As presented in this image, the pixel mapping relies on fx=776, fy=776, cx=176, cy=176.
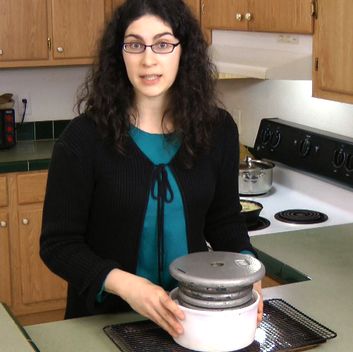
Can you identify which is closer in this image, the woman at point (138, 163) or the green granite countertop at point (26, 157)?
the woman at point (138, 163)

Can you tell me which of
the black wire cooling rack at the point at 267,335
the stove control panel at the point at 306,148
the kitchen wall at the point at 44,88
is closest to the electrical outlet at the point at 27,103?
the kitchen wall at the point at 44,88

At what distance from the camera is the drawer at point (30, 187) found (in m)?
3.66

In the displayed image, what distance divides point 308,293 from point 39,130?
2.68m

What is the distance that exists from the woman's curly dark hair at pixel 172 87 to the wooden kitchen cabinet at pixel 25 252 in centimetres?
188

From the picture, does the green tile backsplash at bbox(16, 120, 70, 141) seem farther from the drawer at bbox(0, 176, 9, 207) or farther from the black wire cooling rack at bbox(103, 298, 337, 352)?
the black wire cooling rack at bbox(103, 298, 337, 352)

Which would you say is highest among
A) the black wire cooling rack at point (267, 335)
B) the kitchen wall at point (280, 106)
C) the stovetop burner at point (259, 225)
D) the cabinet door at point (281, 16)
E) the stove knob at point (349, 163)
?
the cabinet door at point (281, 16)

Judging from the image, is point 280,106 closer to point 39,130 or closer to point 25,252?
point 25,252

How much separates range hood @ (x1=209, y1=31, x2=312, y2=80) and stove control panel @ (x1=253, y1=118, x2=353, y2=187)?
1.35 feet

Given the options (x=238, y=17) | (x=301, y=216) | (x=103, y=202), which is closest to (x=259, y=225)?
(x=301, y=216)

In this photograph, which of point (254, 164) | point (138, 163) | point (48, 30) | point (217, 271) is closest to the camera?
point (217, 271)

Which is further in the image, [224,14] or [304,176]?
[304,176]

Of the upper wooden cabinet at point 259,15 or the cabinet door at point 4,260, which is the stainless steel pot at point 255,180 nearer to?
the upper wooden cabinet at point 259,15

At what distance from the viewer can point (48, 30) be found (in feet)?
12.7

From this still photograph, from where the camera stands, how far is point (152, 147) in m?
1.79
